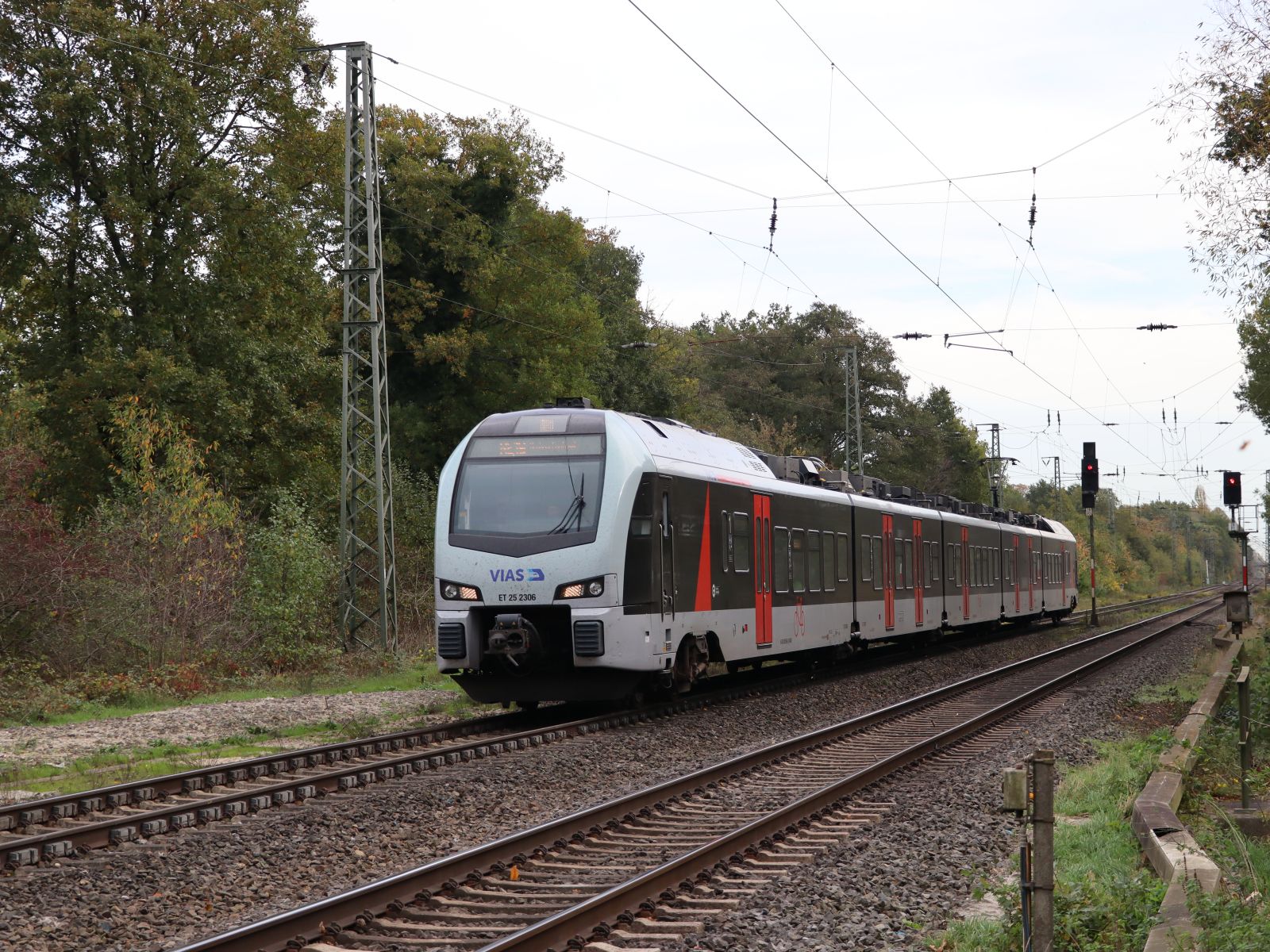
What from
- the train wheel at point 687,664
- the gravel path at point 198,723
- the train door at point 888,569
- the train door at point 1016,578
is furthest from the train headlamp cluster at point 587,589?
the train door at point 1016,578

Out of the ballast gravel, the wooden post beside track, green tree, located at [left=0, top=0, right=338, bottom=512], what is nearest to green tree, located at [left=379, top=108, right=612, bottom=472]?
green tree, located at [left=0, top=0, right=338, bottom=512]

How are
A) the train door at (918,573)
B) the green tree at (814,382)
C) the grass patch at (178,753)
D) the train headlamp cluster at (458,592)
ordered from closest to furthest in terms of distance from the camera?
the grass patch at (178,753) → the train headlamp cluster at (458,592) → the train door at (918,573) → the green tree at (814,382)

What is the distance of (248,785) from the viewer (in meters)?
11.0

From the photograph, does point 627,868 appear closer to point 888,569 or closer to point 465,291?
point 888,569

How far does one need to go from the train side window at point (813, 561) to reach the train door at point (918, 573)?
629 cm

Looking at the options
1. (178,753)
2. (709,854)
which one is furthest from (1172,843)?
(178,753)

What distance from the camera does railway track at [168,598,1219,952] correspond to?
21.8 ft

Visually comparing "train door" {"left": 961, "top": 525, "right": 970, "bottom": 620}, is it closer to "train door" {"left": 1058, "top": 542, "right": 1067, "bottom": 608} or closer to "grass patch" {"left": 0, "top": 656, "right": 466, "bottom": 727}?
"grass patch" {"left": 0, "top": 656, "right": 466, "bottom": 727}

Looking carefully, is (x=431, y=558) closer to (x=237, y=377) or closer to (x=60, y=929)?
(x=237, y=377)

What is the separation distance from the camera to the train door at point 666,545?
1543cm

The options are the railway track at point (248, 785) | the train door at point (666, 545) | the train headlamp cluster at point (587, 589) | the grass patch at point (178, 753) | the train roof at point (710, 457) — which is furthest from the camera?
the train roof at point (710, 457)

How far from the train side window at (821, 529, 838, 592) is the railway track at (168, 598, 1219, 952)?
783 cm

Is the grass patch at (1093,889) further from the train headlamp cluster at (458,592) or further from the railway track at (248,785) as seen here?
the train headlamp cluster at (458,592)

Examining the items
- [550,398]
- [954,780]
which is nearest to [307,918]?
[954,780]
